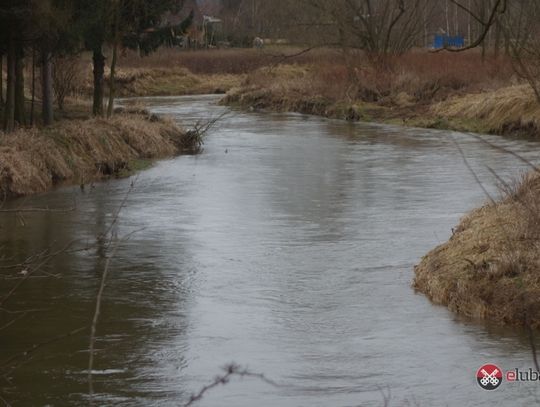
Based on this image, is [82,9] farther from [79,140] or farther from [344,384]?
[344,384]

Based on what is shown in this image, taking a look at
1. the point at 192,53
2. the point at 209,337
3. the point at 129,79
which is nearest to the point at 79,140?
the point at 209,337

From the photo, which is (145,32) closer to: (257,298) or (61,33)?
(61,33)

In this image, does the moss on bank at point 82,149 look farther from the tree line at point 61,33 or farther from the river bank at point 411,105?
the river bank at point 411,105

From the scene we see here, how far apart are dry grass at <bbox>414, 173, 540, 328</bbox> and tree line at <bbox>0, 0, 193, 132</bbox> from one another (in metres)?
12.1

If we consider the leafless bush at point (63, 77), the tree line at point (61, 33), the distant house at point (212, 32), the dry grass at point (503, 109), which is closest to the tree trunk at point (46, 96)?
the tree line at point (61, 33)

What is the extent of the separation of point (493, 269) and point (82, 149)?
46.7ft

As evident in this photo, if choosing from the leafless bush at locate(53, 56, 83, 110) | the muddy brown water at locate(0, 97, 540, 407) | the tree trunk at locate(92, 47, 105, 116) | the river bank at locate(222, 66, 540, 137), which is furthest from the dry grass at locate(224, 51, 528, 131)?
the muddy brown water at locate(0, 97, 540, 407)

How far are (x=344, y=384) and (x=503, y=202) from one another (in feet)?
19.2

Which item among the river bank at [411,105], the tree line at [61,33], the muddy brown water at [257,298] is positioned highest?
the tree line at [61,33]

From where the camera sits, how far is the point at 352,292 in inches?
474

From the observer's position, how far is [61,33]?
23969 mm

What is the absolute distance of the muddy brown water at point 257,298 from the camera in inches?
352

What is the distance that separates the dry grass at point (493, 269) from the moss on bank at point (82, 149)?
387 inches

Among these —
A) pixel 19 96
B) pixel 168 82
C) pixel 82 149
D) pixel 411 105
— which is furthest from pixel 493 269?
pixel 168 82
